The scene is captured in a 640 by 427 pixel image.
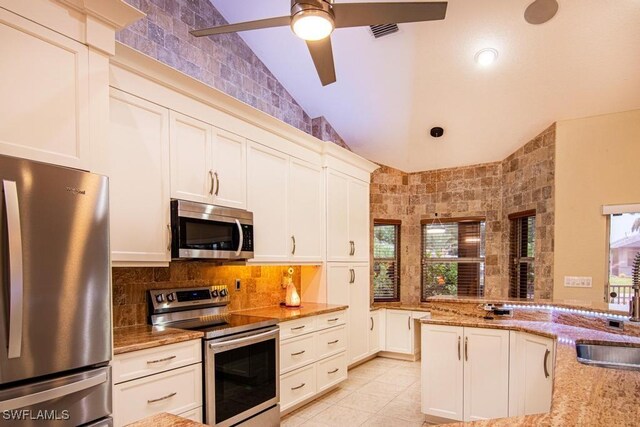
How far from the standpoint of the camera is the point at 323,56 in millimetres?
2369

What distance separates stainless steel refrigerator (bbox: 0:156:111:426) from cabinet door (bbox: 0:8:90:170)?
13 cm

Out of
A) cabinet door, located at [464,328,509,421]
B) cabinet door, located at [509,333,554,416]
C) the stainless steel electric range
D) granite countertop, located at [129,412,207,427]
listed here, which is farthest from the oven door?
cabinet door, located at [509,333,554,416]

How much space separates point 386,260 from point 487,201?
169 centimetres

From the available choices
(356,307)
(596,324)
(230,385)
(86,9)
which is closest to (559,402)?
(596,324)

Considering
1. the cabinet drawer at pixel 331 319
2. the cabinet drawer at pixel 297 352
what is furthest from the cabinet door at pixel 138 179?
the cabinet drawer at pixel 331 319

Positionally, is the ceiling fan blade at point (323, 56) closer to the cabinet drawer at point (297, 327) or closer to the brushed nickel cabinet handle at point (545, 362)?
the cabinet drawer at point (297, 327)

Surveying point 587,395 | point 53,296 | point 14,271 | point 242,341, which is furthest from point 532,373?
point 14,271

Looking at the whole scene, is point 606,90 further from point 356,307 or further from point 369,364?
point 369,364

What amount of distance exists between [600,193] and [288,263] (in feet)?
11.4

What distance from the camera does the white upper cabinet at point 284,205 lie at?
3387mm

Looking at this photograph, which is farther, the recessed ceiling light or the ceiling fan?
the recessed ceiling light

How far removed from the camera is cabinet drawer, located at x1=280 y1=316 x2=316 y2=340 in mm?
3238

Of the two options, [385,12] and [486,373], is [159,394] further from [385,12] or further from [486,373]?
[385,12]

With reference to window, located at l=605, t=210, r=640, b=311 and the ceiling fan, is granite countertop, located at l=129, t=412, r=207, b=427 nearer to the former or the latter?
the ceiling fan
